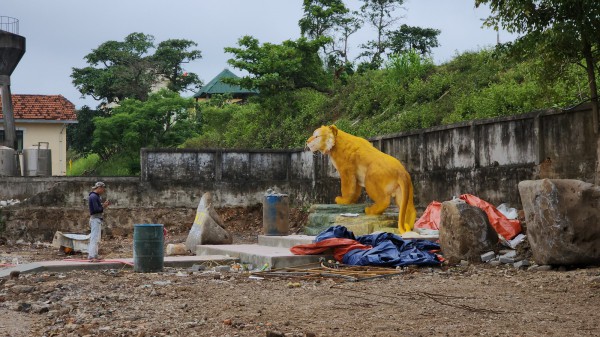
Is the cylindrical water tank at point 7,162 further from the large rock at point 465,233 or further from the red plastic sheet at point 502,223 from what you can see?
the large rock at point 465,233

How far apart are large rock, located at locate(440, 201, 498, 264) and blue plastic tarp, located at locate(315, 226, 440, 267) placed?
0.35 metres

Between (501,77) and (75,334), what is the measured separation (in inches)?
677

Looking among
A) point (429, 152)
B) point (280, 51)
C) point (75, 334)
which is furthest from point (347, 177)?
point (280, 51)

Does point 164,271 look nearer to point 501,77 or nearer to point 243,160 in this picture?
point 243,160

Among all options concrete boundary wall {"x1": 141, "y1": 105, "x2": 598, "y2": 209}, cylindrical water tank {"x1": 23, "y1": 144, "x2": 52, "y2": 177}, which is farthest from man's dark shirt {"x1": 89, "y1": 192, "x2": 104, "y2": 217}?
cylindrical water tank {"x1": 23, "y1": 144, "x2": 52, "y2": 177}

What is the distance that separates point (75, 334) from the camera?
275 inches

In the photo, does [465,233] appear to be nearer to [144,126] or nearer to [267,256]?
[267,256]

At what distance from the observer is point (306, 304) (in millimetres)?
8461

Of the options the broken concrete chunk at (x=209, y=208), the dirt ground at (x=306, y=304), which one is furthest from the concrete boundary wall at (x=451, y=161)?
the broken concrete chunk at (x=209, y=208)

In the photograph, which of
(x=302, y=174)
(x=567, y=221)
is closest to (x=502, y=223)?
(x=567, y=221)

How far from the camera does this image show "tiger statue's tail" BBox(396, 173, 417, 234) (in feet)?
49.0

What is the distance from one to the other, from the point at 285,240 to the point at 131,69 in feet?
108

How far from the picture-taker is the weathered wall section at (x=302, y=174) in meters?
14.1

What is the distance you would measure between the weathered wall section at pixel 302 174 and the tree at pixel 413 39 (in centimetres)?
1543
